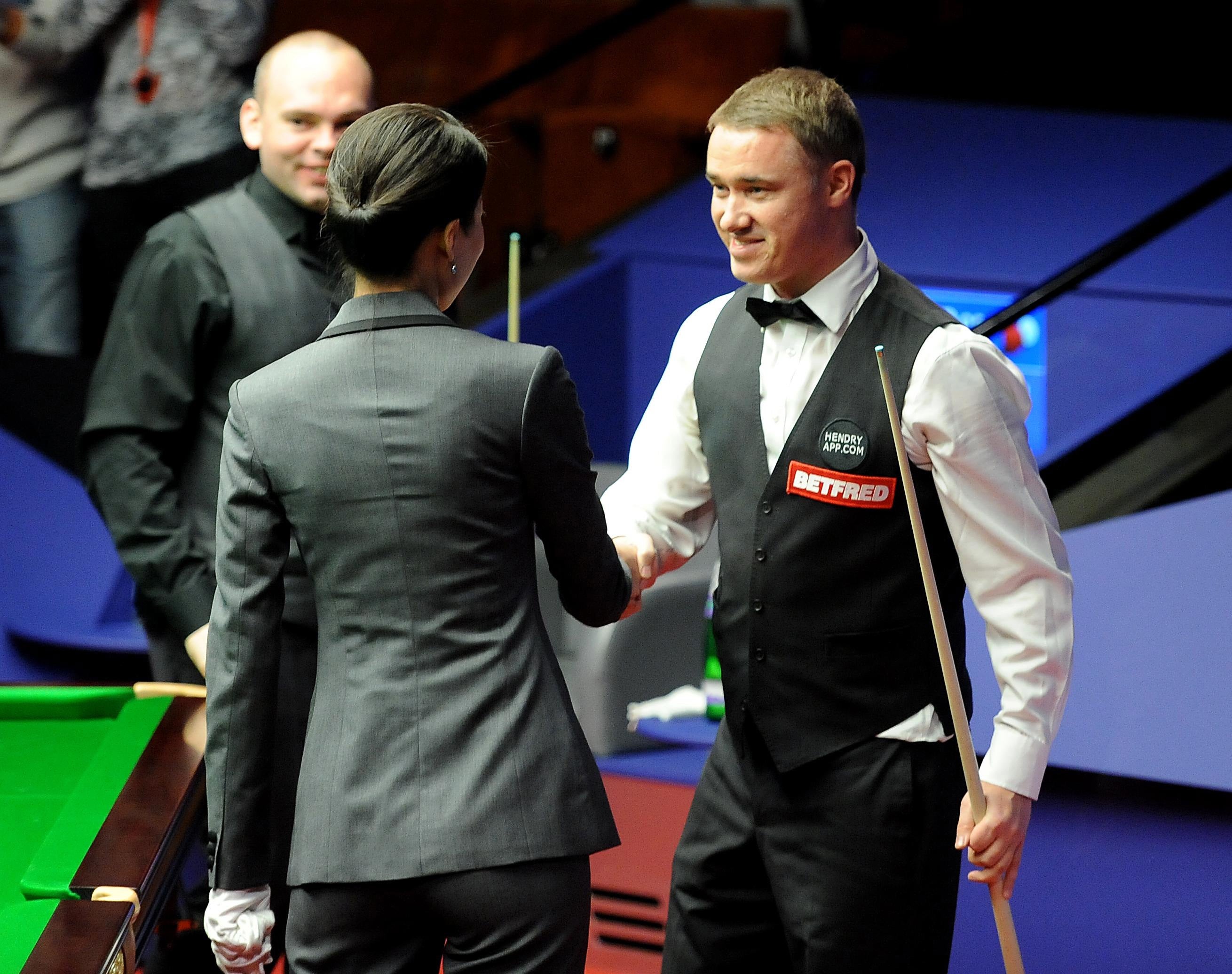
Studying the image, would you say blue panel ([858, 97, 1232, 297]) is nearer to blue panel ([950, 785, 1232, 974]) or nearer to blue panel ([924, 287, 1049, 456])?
blue panel ([924, 287, 1049, 456])

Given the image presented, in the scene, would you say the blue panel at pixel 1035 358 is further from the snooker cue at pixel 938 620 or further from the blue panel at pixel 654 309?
the snooker cue at pixel 938 620

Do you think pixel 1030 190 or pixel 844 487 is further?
pixel 1030 190

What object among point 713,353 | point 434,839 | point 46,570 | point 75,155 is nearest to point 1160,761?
point 713,353

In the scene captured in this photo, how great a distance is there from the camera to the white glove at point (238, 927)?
167 centimetres

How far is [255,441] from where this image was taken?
1591mm

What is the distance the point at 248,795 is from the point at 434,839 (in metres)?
0.24

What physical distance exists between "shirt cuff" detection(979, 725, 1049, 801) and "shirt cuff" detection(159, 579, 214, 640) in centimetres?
122

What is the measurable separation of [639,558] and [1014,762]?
0.52m

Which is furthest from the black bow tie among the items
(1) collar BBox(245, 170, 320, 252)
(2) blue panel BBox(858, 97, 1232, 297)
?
(2) blue panel BBox(858, 97, 1232, 297)

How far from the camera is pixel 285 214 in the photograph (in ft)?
8.30

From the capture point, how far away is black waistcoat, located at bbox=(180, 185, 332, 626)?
2.48 meters

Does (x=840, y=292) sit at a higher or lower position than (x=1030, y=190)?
lower

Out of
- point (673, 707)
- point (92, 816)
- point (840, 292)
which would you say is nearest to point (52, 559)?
point (673, 707)

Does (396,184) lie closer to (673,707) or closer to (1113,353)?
(673,707)
